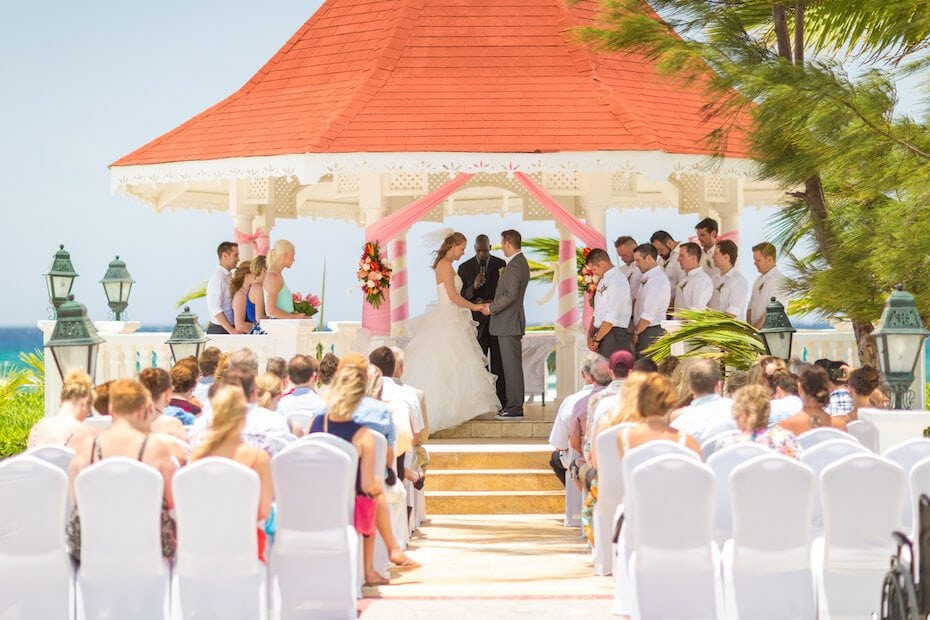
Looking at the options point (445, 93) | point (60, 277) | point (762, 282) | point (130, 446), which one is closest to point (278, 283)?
point (60, 277)

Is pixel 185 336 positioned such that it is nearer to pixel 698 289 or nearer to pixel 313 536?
pixel 698 289

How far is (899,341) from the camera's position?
34.7 ft

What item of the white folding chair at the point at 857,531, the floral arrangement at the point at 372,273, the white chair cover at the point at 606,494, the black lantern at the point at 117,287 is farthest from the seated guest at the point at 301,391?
the black lantern at the point at 117,287

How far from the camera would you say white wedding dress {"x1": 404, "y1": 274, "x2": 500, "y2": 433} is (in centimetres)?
1534

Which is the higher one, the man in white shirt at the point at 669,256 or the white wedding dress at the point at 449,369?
the man in white shirt at the point at 669,256

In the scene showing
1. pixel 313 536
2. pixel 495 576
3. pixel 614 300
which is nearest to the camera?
pixel 313 536

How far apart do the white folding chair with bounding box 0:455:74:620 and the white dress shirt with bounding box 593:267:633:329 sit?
774cm

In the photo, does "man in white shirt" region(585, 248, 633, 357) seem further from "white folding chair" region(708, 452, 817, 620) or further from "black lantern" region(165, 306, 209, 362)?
"white folding chair" region(708, 452, 817, 620)

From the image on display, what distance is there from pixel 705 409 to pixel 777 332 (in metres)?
3.94

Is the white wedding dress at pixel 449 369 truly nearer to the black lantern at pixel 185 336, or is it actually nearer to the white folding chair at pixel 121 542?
the black lantern at pixel 185 336

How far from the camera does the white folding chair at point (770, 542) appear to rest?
24.5ft

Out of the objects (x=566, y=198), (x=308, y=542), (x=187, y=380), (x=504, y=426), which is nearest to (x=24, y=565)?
(x=308, y=542)

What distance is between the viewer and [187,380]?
32.6 feet

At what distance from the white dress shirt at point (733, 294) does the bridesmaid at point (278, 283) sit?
14.8 feet
